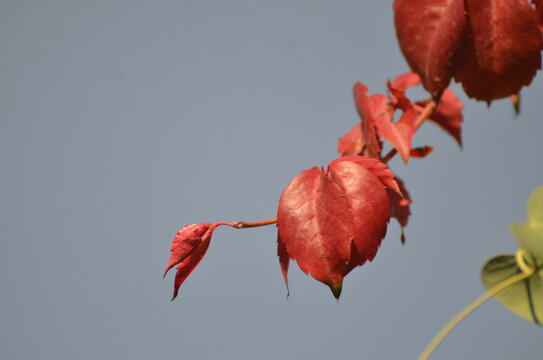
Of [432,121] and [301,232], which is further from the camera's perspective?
[432,121]

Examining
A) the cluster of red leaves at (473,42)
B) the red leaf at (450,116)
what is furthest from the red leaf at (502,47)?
the red leaf at (450,116)

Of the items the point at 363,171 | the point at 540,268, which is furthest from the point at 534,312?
the point at 363,171

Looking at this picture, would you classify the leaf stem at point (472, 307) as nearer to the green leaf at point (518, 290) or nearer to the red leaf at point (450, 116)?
the green leaf at point (518, 290)

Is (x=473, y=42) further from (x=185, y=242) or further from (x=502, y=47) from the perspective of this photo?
(x=185, y=242)

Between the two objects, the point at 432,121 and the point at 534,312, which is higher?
the point at 432,121

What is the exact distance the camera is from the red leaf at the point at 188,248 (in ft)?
0.72

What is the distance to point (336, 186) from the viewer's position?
209 mm

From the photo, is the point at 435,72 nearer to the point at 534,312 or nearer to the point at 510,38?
the point at 510,38

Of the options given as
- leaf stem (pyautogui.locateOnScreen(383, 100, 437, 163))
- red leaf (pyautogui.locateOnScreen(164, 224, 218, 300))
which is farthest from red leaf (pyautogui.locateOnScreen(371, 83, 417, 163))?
red leaf (pyautogui.locateOnScreen(164, 224, 218, 300))

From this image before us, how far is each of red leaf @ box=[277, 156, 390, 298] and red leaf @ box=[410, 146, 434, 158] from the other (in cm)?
8

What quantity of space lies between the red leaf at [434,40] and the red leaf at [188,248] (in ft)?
0.39

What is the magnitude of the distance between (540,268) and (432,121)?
12 centimetres

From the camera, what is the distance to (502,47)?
8.3 inches

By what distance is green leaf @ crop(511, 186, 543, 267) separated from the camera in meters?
0.22
